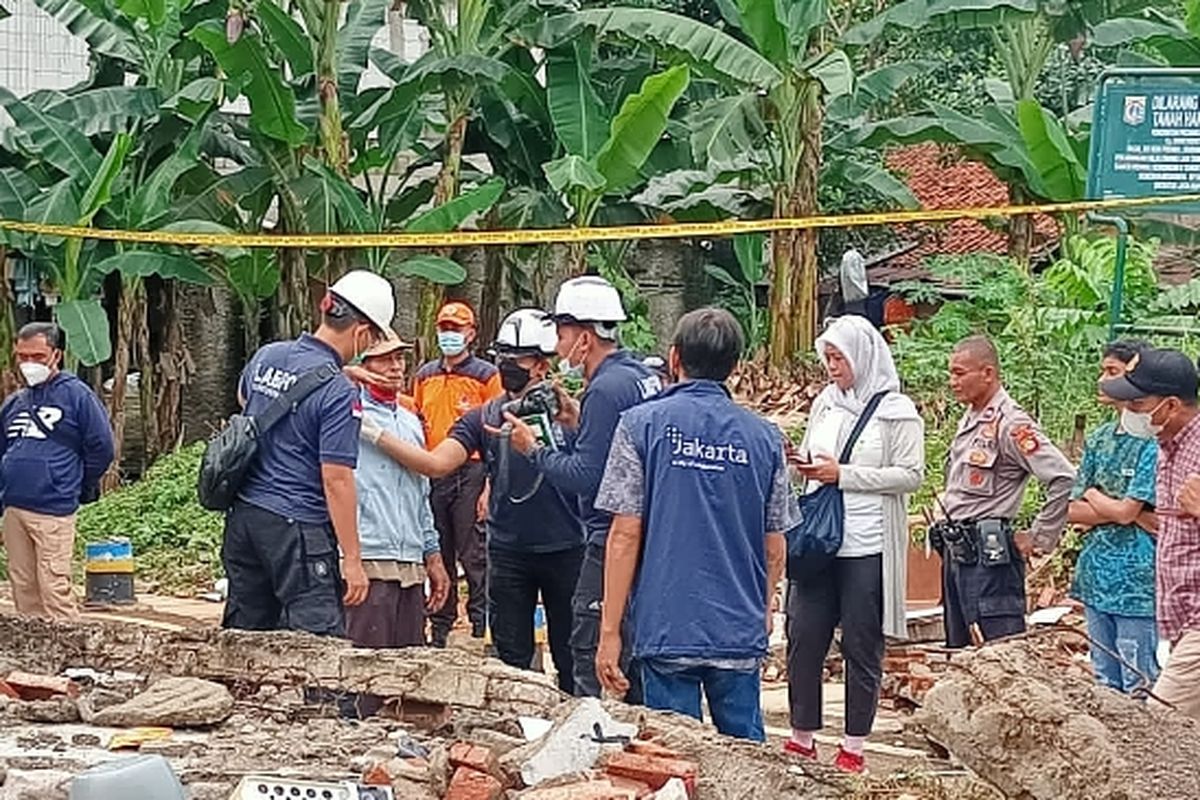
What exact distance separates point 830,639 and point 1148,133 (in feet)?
13.2

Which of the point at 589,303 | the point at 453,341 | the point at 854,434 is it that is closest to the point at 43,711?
the point at 589,303

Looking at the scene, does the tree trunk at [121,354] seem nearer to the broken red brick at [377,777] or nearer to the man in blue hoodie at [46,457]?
the man in blue hoodie at [46,457]

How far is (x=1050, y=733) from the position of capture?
471 centimetres

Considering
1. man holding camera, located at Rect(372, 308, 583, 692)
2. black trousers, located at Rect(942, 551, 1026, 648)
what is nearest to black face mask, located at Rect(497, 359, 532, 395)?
man holding camera, located at Rect(372, 308, 583, 692)

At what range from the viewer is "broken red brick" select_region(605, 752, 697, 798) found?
5227 millimetres

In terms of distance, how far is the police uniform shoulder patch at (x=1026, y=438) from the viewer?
7.26m

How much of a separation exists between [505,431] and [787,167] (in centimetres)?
894

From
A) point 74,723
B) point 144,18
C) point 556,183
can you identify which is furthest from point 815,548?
point 144,18

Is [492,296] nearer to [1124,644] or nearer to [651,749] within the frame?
[1124,644]

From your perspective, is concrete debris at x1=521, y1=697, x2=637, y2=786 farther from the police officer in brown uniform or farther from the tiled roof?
the tiled roof

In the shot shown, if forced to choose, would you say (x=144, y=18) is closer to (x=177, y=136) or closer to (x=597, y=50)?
(x=177, y=136)

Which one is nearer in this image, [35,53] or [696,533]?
[696,533]

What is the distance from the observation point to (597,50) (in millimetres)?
16469

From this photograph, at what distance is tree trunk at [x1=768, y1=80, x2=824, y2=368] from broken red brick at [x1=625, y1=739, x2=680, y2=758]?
10.3 m
